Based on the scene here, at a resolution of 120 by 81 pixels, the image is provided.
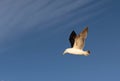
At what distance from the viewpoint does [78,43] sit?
99.9ft

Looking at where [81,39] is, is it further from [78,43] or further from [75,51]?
[75,51]

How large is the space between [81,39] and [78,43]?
91cm

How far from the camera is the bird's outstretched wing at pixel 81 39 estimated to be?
2881 centimetres

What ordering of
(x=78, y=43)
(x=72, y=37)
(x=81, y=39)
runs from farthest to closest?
(x=72, y=37)
(x=78, y=43)
(x=81, y=39)

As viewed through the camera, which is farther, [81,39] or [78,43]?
[78,43]

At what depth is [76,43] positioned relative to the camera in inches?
1211

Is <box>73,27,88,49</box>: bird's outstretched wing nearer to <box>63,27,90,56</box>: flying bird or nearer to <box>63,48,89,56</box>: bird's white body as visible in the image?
<box>63,27,90,56</box>: flying bird

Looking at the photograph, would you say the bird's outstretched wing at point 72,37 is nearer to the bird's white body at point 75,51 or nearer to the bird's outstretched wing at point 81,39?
the bird's outstretched wing at point 81,39

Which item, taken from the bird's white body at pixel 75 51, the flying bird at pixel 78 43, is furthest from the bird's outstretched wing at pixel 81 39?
the bird's white body at pixel 75 51

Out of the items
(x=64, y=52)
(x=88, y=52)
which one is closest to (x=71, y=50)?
(x=64, y=52)

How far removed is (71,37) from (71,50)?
1.77 meters

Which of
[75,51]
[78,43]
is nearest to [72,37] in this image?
[78,43]

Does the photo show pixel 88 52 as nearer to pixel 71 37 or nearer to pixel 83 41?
pixel 83 41

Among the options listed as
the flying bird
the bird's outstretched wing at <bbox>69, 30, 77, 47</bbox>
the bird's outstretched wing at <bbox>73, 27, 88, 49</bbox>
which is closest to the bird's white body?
the flying bird
